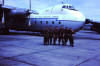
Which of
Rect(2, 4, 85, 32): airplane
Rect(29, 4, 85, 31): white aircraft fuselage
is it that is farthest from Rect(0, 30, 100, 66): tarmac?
Rect(2, 4, 85, 32): airplane

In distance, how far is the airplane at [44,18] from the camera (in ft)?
63.8

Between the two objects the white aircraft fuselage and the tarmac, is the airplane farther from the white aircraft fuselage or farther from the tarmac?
the tarmac

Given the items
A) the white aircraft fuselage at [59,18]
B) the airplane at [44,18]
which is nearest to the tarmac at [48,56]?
the white aircraft fuselage at [59,18]

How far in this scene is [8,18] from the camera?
2470 cm

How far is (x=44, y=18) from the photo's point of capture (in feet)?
71.7

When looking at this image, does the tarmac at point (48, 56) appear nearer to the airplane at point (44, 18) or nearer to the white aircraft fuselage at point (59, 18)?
the white aircraft fuselage at point (59, 18)

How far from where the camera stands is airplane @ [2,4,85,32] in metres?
19.5

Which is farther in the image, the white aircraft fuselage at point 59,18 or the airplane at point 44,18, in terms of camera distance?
the airplane at point 44,18

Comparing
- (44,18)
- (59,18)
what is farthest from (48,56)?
(44,18)

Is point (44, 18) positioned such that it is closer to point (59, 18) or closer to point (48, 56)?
point (59, 18)

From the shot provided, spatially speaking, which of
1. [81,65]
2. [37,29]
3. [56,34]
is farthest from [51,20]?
[81,65]

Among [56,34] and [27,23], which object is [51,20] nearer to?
[27,23]

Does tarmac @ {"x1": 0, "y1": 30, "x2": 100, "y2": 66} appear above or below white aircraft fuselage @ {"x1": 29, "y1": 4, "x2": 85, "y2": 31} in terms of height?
below

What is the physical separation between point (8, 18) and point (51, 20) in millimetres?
8782
